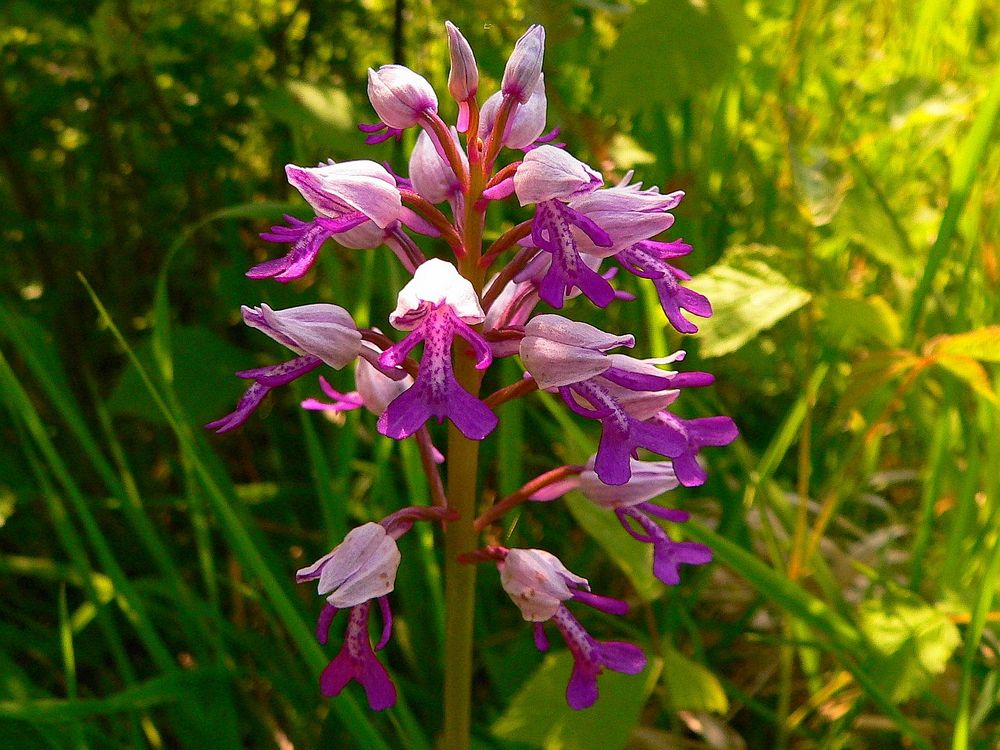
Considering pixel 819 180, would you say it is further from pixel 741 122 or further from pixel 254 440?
pixel 254 440

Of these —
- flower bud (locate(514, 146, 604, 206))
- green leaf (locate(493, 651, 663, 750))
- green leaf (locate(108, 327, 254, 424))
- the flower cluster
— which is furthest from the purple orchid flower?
green leaf (locate(108, 327, 254, 424))

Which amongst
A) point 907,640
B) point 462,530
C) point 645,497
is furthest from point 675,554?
point 907,640

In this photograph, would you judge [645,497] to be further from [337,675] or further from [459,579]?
[337,675]

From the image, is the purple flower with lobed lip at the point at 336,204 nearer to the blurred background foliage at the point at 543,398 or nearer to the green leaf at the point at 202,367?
the blurred background foliage at the point at 543,398

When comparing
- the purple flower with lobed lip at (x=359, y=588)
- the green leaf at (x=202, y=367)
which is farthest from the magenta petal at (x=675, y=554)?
the green leaf at (x=202, y=367)

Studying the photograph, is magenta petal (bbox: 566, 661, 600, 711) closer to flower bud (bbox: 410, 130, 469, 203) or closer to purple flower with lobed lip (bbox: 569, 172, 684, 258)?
purple flower with lobed lip (bbox: 569, 172, 684, 258)

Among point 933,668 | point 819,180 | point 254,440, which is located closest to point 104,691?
point 254,440
